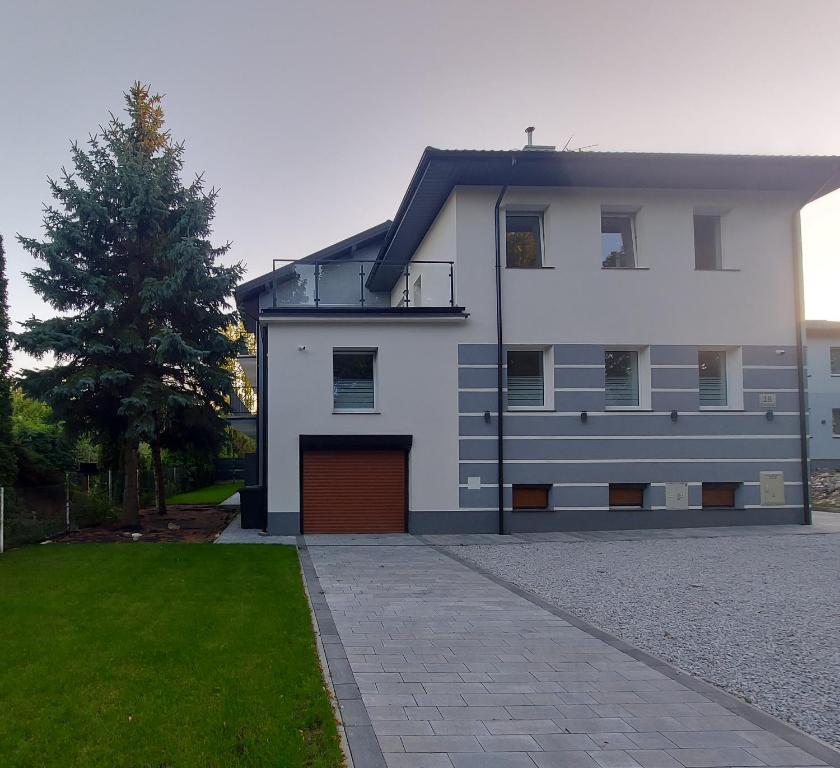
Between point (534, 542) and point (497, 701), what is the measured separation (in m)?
8.99

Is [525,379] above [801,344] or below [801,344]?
below

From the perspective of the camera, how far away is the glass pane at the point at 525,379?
15445 mm

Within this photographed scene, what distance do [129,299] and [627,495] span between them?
1288 cm

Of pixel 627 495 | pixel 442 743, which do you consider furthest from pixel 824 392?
pixel 442 743

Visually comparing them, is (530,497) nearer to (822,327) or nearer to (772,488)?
(772,488)

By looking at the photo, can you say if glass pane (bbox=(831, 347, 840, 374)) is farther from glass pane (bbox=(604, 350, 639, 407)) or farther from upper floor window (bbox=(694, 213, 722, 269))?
glass pane (bbox=(604, 350, 639, 407))

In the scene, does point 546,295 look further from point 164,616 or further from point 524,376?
point 164,616

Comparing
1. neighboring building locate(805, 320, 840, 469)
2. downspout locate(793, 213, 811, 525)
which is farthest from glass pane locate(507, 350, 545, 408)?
neighboring building locate(805, 320, 840, 469)

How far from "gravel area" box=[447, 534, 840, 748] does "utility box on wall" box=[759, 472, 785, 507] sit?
178cm

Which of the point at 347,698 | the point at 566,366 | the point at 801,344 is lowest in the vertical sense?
the point at 347,698

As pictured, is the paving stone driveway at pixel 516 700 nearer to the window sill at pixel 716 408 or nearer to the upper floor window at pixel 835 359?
the window sill at pixel 716 408

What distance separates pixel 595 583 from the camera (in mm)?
9516

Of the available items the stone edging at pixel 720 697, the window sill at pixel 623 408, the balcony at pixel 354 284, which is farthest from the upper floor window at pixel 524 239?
the stone edging at pixel 720 697

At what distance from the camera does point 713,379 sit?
1619 centimetres
